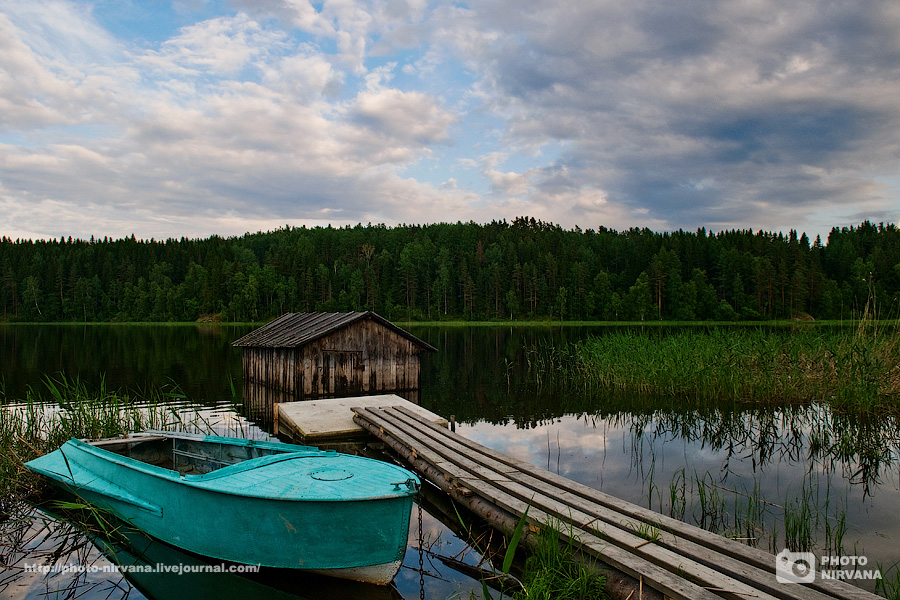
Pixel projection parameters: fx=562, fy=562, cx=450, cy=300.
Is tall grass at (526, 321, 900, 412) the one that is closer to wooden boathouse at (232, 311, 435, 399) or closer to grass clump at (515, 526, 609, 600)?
wooden boathouse at (232, 311, 435, 399)

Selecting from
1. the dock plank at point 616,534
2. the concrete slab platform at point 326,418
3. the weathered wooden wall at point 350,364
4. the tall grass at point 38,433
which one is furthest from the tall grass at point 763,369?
the tall grass at point 38,433

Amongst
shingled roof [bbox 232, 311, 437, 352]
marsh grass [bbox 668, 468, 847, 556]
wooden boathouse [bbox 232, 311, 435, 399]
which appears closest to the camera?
marsh grass [bbox 668, 468, 847, 556]

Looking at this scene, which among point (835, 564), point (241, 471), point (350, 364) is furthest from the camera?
point (350, 364)

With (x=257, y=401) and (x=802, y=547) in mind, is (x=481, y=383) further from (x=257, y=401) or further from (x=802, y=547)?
(x=802, y=547)

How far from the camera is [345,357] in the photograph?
64.2 ft

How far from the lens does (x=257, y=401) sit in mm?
20391

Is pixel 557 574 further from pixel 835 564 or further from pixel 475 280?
pixel 475 280

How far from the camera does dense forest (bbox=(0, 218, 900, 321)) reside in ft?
322

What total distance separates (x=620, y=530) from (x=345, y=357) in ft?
47.4

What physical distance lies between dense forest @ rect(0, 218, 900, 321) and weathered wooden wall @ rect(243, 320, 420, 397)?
271ft

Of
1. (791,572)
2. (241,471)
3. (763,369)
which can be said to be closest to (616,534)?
(791,572)

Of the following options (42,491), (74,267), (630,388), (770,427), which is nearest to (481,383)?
(630,388)

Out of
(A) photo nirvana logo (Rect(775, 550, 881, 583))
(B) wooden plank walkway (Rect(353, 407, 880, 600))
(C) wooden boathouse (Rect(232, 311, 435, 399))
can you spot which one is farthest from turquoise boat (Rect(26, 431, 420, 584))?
(C) wooden boathouse (Rect(232, 311, 435, 399))

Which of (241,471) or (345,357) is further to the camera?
(345,357)
